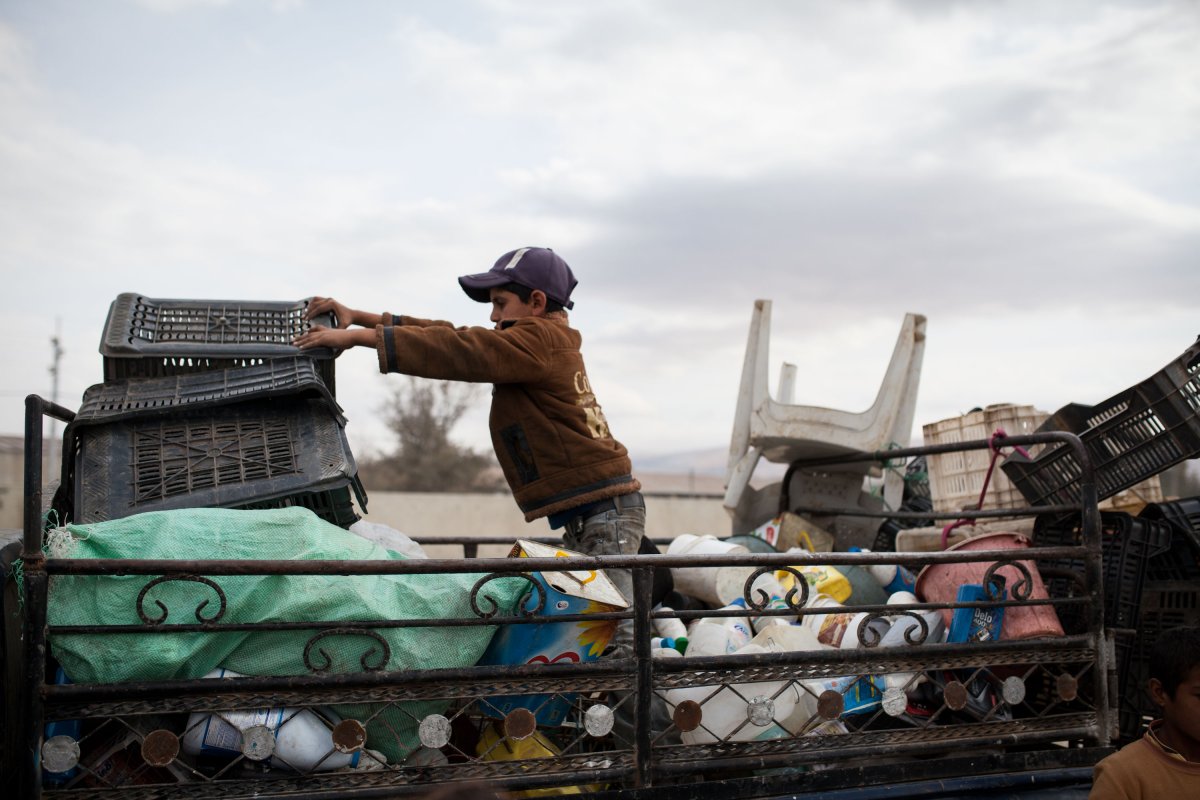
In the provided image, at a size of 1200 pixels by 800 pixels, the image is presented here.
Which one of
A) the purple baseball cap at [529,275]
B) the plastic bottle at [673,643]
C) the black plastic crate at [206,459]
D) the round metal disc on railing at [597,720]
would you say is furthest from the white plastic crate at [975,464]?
the black plastic crate at [206,459]

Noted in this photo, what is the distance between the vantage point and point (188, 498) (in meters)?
2.92

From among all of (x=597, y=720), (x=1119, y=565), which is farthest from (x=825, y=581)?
(x=597, y=720)

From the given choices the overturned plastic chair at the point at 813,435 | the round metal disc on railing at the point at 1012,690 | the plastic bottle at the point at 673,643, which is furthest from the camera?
the overturned plastic chair at the point at 813,435

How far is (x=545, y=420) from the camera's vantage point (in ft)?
11.0

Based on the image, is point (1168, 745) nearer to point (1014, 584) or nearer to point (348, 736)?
point (1014, 584)

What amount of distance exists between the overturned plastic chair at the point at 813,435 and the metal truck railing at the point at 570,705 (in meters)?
1.61

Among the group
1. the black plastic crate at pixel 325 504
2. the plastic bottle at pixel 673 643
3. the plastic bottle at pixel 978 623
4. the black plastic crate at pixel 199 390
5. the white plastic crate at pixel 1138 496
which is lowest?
the plastic bottle at pixel 673 643

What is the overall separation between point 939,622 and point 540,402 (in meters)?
1.58

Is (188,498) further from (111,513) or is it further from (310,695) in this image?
(310,695)

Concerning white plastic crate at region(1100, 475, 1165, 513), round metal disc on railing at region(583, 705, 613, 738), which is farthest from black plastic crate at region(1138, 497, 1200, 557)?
round metal disc on railing at region(583, 705, 613, 738)

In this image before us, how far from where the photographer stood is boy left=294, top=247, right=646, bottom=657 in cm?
A: 324

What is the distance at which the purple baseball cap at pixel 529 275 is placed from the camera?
3.49 meters

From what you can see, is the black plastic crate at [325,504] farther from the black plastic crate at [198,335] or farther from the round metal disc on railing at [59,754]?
the round metal disc on railing at [59,754]

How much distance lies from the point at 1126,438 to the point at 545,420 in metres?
2.22
